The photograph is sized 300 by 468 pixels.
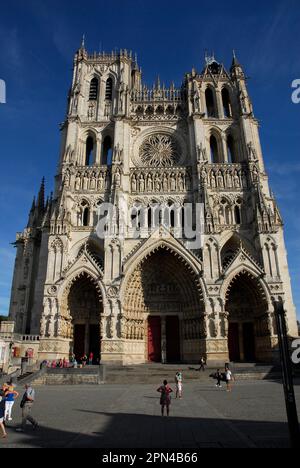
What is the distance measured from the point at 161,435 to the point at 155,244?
750 inches

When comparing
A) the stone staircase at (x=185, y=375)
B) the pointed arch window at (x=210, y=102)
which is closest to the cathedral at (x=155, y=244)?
the pointed arch window at (x=210, y=102)

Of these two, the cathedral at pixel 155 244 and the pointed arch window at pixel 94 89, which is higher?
the pointed arch window at pixel 94 89

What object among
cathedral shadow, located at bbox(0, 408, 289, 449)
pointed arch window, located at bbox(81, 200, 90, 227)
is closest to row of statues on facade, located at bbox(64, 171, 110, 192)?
pointed arch window, located at bbox(81, 200, 90, 227)

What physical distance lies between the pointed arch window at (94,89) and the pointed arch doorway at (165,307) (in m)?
19.6

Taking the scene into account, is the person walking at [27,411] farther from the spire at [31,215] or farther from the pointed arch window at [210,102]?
the pointed arch window at [210,102]

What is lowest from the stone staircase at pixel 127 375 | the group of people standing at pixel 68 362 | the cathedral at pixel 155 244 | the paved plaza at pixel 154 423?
the paved plaza at pixel 154 423

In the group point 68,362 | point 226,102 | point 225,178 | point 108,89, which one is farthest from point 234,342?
point 108,89

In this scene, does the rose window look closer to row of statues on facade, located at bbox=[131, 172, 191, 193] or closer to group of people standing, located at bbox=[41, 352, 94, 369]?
row of statues on facade, located at bbox=[131, 172, 191, 193]

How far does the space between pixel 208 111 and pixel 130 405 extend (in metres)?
31.9

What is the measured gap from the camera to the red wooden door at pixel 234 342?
26.2 m

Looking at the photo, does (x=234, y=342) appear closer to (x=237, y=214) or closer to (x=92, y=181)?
(x=237, y=214)

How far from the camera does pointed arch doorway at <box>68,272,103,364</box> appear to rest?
26516 mm

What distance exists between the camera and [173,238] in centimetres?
2589
